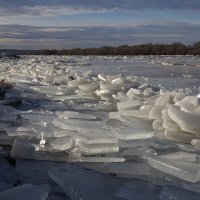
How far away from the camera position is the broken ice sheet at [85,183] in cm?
202

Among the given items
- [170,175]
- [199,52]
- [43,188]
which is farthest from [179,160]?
[199,52]

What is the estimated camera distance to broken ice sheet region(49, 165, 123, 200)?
6.64 ft

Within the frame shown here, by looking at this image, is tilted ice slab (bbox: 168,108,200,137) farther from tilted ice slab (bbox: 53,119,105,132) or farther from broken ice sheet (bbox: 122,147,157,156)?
tilted ice slab (bbox: 53,119,105,132)

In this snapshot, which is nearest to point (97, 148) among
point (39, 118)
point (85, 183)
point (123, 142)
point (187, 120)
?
point (123, 142)

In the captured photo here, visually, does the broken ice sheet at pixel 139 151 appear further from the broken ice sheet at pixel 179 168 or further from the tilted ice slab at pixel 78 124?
the tilted ice slab at pixel 78 124

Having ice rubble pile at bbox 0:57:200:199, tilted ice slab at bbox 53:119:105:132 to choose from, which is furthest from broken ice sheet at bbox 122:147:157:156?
tilted ice slab at bbox 53:119:105:132

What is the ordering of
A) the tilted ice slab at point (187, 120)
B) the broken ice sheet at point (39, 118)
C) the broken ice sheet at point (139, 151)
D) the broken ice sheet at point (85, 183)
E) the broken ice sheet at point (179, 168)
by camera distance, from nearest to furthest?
1. the broken ice sheet at point (85, 183)
2. the broken ice sheet at point (179, 168)
3. the broken ice sheet at point (139, 151)
4. the tilted ice slab at point (187, 120)
5. the broken ice sheet at point (39, 118)

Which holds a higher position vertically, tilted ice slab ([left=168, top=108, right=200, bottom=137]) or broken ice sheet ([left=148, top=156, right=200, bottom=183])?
tilted ice slab ([left=168, top=108, right=200, bottom=137])

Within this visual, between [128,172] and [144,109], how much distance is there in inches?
55.6

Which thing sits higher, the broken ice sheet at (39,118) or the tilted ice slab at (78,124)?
the tilted ice slab at (78,124)

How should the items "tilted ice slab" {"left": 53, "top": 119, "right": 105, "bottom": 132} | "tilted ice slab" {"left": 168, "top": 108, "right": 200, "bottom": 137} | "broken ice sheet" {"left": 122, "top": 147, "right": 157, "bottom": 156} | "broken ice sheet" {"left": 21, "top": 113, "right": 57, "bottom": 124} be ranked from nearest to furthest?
1. "broken ice sheet" {"left": 122, "top": 147, "right": 157, "bottom": 156}
2. "tilted ice slab" {"left": 168, "top": 108, "right": 200, "bottom": 137}
3. "tilted ice slab" {"left": 53, "top": 119, "right": 105, "bottom": 132}
4. "broken ice sheet" {"left": 21, "top": 113, "right": 57, "bottom": 124}

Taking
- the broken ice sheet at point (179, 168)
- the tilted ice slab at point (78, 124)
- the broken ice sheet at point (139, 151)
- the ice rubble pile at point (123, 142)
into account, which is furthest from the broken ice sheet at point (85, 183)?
the tilted ice slab at point (78, 124)

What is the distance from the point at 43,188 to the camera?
195 cm

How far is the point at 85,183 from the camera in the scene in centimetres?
219
